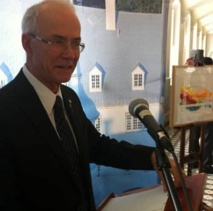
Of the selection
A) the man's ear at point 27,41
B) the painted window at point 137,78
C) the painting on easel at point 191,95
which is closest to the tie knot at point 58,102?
the man's ear at point 27,41

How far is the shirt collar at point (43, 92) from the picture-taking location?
0.86 metres

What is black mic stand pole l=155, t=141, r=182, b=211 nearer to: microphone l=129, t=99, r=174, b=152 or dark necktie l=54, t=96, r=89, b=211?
microphone l=129, t=99, r=174, b=152

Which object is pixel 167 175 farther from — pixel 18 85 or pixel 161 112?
pixel 161 112

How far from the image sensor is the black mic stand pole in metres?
0.59

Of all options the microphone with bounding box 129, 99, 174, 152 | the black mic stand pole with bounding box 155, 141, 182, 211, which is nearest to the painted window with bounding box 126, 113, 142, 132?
the microphone with bounding box 129, 99, 174, 152

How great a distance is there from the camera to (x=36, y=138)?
0.79 m

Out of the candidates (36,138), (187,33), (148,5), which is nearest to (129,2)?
(148,5)

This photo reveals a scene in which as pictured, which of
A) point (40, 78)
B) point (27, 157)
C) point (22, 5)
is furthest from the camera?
point (22, 5)

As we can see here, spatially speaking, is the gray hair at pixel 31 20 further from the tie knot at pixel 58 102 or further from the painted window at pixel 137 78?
the painted window at pixel 137 78

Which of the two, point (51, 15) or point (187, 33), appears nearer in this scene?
point (51, 15)

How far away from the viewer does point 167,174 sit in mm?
636

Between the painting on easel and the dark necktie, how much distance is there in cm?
104

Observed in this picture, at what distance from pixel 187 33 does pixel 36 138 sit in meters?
8.09

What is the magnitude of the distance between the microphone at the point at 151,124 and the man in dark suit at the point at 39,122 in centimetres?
15
